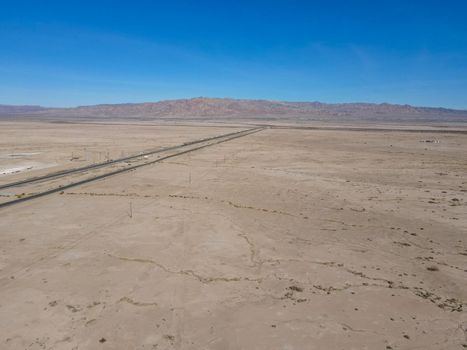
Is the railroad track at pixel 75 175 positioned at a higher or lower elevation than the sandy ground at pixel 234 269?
higher

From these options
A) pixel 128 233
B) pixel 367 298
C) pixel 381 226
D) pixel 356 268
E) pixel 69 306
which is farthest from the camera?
pixel 381 226

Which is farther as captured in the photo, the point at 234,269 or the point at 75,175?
the point at 75,175

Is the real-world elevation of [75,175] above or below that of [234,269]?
above

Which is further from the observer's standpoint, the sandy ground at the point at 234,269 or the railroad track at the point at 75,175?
the railroad track at the point at 75,175

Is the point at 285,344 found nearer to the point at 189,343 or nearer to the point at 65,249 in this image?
the point at 189,343

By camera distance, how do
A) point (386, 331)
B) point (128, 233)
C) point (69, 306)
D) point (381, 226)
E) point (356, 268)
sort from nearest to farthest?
1. point (386, 331)
2. point (69, 306)
3. point (356, 268)
4. point (128, 233)
5. point (381, 226)

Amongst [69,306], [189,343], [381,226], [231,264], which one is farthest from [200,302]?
[381,226]

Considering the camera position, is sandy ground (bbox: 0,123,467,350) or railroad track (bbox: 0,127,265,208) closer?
sandy ground (bbox: 0,123,467,350)

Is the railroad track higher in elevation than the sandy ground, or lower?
higher
